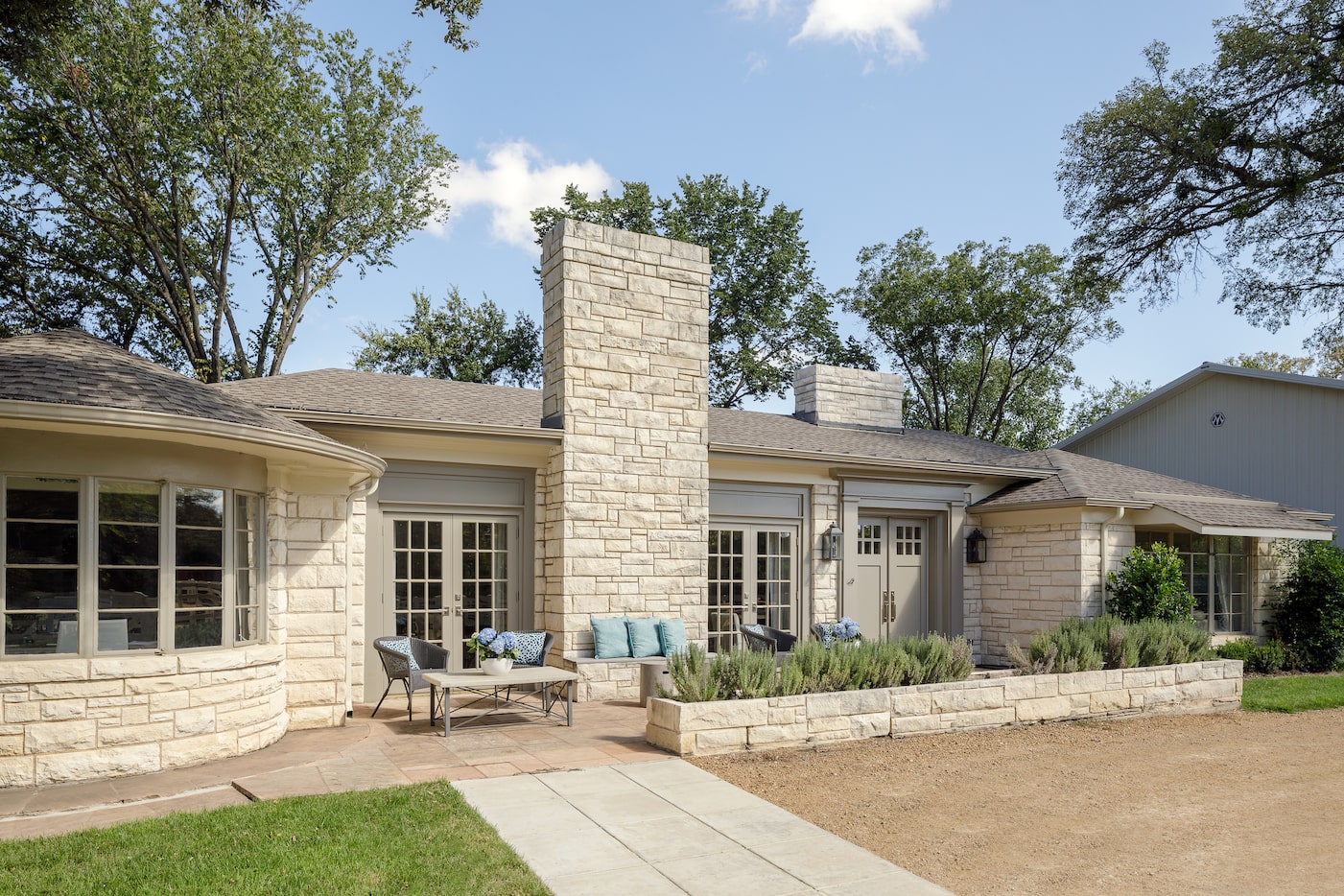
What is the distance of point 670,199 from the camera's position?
25984 millimetres

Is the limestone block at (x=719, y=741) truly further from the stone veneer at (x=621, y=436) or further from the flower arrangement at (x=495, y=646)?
the stone veneer at (x=621, y=436)

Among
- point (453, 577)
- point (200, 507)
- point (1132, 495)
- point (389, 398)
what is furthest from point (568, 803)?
point (1132, 495)

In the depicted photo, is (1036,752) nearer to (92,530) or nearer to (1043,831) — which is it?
(1043,831)

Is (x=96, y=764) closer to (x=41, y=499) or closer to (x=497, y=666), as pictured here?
(x=41, y=499)

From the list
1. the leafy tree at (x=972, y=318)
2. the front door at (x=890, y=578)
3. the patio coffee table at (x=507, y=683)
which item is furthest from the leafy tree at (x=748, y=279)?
the patio coffee table at (x=507, y=683)

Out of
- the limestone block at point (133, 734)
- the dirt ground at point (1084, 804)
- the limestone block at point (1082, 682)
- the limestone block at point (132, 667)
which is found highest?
the limestone block at point (132, 667)

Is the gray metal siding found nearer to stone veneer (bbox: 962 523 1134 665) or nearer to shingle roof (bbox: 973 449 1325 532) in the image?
shingle roof (bbox: 973 449 1325 532)

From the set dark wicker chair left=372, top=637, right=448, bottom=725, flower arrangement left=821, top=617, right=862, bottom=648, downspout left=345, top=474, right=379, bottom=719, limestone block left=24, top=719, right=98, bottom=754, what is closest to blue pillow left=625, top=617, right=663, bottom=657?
flower arrangement left=821, top=617, right=862, bottom=648

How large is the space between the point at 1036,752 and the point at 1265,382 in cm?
1232

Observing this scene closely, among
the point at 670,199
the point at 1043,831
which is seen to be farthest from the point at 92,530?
the point at 670,199

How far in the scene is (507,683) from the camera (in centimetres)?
801

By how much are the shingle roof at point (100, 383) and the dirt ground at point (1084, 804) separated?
4480mm

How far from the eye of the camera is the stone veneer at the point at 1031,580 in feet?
41.5

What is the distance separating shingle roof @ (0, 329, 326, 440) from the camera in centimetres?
598
